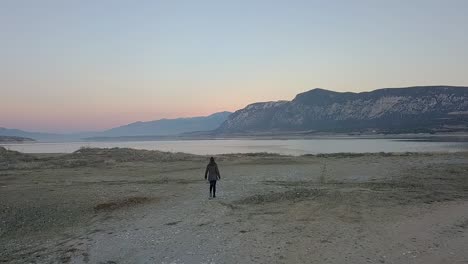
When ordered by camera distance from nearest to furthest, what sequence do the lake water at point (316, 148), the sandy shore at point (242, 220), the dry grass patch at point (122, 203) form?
the sandy shore at point (242, 220) < the dry grass patch at point (122, 203) < the lake water at point (316, 148)

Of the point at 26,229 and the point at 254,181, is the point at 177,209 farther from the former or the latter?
the point at 254,181

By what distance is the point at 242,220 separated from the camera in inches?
594

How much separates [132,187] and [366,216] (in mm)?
14654

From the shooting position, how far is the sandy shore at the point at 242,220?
37.5 ft

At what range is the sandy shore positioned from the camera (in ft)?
37.5

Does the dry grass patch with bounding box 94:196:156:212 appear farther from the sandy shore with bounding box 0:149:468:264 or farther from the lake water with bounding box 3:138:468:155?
the lake water with bounding box 3:138:468:155

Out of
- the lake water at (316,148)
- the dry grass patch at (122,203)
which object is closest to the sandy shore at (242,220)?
the dry grass patch at (122,203)

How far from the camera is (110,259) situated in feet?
37.7

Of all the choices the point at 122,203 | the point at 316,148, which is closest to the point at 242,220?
the point at 122,203

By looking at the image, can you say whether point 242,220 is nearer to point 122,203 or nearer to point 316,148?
point 122,203

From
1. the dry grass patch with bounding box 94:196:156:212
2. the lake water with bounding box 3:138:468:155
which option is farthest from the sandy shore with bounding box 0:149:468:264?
the lake water with bounding box 3:138:468:155

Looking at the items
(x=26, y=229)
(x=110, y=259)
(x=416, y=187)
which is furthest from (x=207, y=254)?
(x=416, y=187)

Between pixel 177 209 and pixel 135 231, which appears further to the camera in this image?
pixel 177 209

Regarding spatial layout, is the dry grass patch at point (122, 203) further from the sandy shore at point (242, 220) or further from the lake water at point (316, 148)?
the lake water at point (316, 148)
